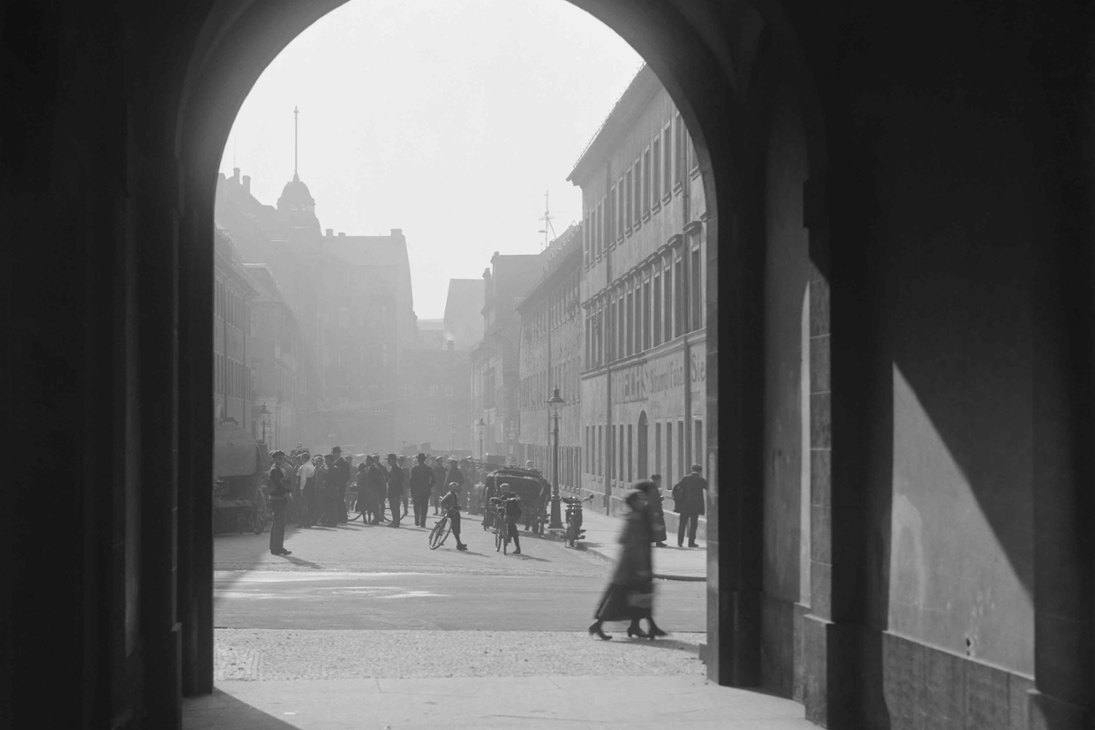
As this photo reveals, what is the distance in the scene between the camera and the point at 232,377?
70875 mm

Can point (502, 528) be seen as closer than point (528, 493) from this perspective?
Yes

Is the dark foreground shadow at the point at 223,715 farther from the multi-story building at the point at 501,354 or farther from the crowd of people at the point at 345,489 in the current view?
the multi-story building at the point at 501,354

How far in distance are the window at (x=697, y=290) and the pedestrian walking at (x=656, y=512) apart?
397 cm

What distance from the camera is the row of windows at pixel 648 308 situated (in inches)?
1403

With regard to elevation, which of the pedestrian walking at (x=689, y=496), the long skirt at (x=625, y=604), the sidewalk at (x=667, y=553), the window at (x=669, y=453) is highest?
the window at (x=669, y=453)

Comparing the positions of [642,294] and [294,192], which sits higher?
[294,192]

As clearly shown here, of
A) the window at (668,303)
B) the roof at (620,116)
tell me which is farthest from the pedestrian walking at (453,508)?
the roof at (620,116)

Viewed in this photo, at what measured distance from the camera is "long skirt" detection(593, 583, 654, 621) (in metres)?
15.7

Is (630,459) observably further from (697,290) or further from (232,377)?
(232,377)

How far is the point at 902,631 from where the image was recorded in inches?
363

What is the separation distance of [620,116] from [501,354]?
190 ft

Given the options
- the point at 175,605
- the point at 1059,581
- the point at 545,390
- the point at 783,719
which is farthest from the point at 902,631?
the point at 545,390

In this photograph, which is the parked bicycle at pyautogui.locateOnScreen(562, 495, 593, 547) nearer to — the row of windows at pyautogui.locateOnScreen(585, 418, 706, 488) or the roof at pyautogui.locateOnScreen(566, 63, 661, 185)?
the row of windows at pyautogui.locateOnScreen(585, 418, 706, 488)

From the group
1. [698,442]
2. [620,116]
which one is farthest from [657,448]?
[620,116]
